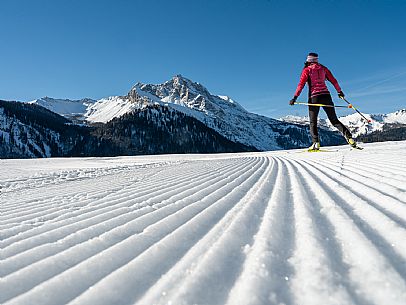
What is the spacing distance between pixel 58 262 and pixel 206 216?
1.07 meters

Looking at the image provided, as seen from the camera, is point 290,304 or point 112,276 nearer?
point 290,304

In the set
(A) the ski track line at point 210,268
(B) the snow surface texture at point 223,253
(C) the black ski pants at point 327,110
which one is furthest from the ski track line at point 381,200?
(C) the black ski pants at point 327,110

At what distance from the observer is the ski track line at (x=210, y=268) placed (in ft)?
3.78

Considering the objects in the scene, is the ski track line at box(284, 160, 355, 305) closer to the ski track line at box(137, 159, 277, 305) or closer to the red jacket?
the ski track line at box(137, 159, 277, 305)

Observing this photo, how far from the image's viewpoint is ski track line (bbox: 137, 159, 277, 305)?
115cm

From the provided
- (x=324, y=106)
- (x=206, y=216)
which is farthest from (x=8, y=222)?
(x=324, y=106)

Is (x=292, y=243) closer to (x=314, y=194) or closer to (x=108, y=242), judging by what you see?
(x=108, y=242)

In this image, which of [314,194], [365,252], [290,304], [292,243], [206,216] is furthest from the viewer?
[314,194]

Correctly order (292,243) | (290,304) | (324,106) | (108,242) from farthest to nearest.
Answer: (324,106) → (108,242) → (292,243) → (290,304)

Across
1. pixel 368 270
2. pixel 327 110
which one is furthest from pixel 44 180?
pixel 368 270

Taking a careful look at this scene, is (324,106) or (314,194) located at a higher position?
(324,106)

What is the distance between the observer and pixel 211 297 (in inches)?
44.9

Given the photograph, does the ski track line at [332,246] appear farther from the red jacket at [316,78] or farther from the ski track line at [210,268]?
the red jacket at [316,78]

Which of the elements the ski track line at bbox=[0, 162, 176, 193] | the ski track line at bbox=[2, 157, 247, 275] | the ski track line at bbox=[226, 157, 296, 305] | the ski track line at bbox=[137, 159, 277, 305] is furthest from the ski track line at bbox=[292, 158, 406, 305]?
the ski track line at bbox=[0, 162, 176, 193]
